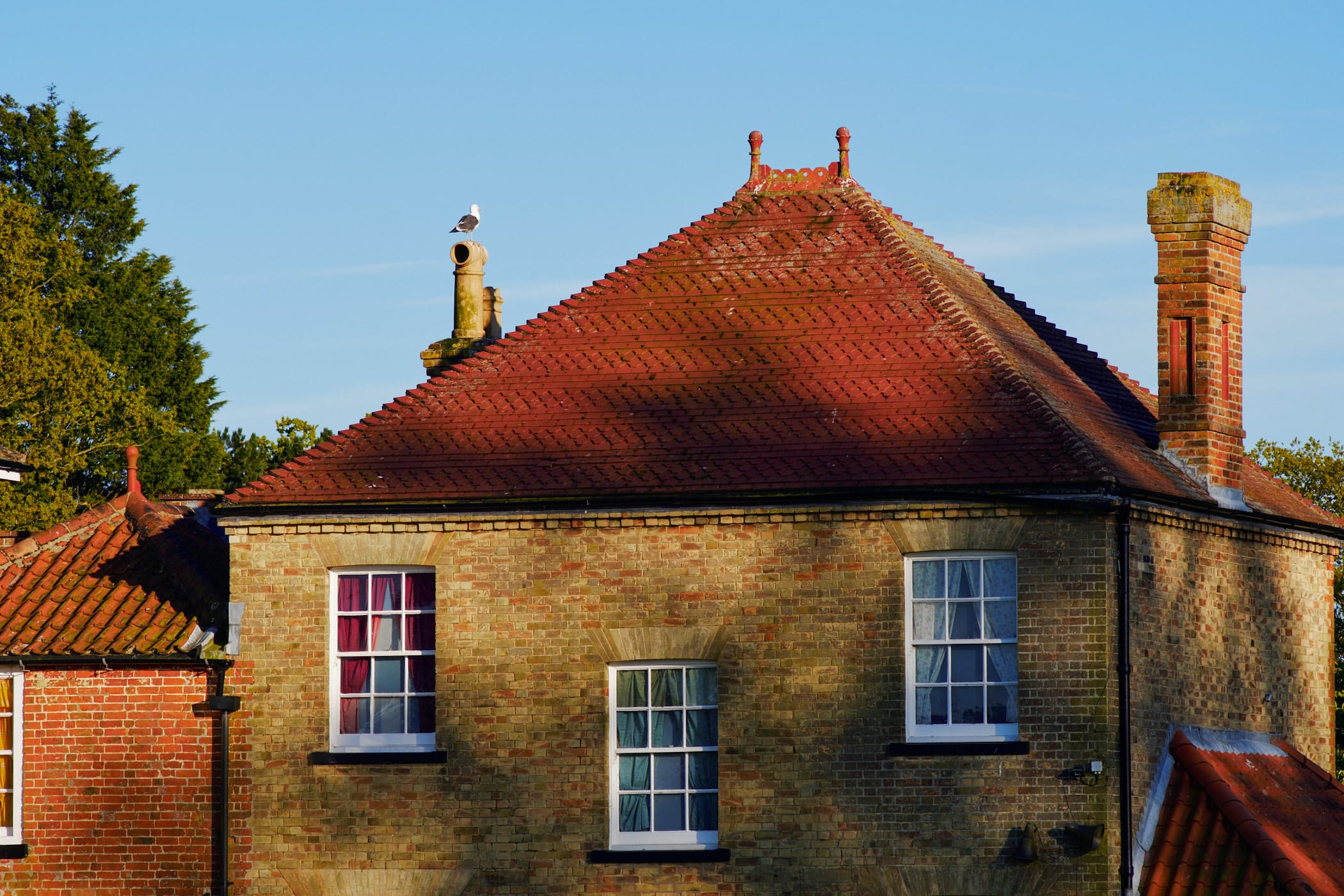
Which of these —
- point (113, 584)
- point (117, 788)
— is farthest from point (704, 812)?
point (113, 584)

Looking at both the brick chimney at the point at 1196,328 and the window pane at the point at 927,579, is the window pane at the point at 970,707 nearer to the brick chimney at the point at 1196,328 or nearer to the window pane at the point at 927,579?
the window pane at the point at 927,579

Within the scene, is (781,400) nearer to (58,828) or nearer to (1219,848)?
(1219,848)

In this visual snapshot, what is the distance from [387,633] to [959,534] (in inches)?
254

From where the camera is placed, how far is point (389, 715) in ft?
79.0

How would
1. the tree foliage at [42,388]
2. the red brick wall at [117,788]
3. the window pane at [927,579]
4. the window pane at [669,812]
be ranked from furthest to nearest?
the tree foliage at [42,388], the red brick wall at [117,788], the window pane at [669,812], the window pane at [927,579]

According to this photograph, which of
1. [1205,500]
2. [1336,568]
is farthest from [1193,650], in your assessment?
[1336,568]

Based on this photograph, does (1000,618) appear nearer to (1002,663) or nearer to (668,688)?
(1002,663)

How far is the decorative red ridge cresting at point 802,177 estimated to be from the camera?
27156mm

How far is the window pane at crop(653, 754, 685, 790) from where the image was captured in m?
23.4

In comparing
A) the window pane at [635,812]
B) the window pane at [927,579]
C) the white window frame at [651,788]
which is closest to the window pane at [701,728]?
the white window frame at [651,788]

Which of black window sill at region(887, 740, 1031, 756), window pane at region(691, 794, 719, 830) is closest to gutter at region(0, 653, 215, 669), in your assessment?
window pane at region(691, 794, 719, 830)

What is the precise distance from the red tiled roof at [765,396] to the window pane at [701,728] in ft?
7.75

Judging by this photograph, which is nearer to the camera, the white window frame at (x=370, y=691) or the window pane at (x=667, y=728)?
the window pane at (x=667, y=728)

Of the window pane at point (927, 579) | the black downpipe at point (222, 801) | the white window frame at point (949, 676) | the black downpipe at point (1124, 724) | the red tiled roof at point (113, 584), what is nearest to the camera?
the black downpipe at point (1124, 724)
